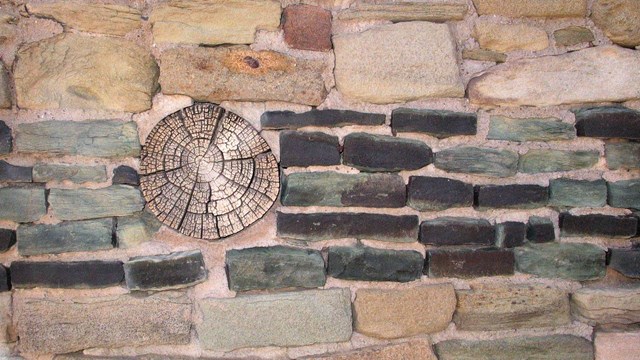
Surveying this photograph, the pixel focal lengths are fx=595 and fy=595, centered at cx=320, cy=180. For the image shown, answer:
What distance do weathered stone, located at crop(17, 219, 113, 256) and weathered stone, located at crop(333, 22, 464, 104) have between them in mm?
718

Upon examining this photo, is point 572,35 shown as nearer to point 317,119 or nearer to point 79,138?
point 317,119

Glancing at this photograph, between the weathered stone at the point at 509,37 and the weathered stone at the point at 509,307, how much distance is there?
66 cm

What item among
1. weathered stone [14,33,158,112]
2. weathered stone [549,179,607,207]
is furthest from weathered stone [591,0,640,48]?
weathered stone [14,33,158,112]

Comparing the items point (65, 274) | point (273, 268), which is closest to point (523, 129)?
point (273, 268)

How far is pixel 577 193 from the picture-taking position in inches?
65.5

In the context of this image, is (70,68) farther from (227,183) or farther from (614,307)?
(614,307)

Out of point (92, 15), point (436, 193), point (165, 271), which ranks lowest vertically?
point (165, 271)

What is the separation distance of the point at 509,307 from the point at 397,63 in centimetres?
74

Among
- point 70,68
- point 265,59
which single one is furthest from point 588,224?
point 70,68

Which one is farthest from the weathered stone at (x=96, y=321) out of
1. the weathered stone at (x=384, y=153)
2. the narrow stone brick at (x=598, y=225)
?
the narrow stone brick at (x=598, y=225)

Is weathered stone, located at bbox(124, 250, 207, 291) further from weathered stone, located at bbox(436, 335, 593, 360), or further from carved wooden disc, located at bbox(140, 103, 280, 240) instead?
weathered stone, located at bbox(436, 335, 593, 360)

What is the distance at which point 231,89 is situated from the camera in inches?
60.2

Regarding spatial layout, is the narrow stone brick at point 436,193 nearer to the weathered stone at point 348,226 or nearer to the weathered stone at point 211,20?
the weathered stone at point 348,226

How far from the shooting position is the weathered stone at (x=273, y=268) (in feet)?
5.06
